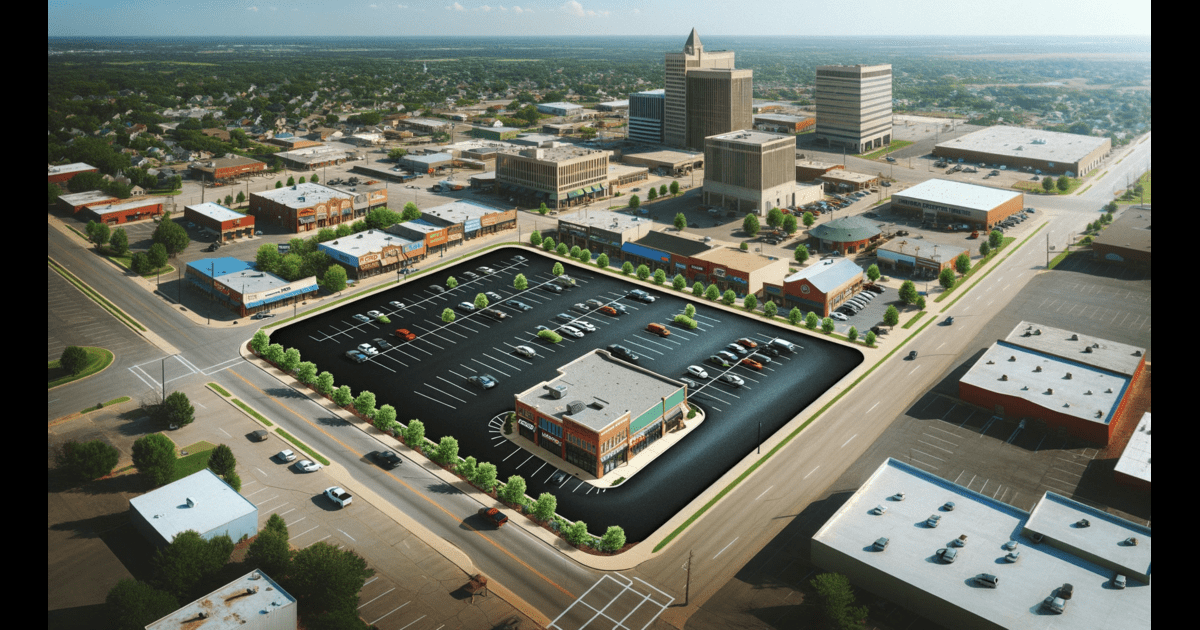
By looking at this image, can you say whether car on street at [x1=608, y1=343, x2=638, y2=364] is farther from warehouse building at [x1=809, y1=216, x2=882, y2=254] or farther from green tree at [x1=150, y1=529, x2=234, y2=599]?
warehouse building at [x1=809, y1=216, x2=882, y2=254]

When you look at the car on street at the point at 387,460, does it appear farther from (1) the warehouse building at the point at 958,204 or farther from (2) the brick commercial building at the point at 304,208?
(1) the warehouse building at the point at 958,204

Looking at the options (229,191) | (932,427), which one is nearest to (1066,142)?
(932,427)

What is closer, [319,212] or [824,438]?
[824,438]

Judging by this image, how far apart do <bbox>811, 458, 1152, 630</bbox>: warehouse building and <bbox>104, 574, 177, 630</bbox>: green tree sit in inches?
1556

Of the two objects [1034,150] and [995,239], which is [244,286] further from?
[1034,150]

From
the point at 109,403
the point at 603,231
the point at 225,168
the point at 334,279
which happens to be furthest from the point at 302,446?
the point at 225,168

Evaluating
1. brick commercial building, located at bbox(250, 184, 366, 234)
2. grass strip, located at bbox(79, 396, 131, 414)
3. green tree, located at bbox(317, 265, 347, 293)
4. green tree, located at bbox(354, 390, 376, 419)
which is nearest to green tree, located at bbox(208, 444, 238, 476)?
green tree, located at bbox(354, 390, 376, 419)

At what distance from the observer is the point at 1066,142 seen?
184 meters

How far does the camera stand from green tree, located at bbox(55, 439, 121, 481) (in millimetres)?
58969

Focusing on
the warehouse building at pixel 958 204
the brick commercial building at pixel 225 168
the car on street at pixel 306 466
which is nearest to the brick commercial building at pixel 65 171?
the brick commercial building at pixel 225 168

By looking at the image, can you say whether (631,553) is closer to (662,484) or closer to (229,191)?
(662,484)

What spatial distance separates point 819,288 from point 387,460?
55.9m

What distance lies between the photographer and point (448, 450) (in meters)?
62.5

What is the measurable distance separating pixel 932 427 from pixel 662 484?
2572cm
